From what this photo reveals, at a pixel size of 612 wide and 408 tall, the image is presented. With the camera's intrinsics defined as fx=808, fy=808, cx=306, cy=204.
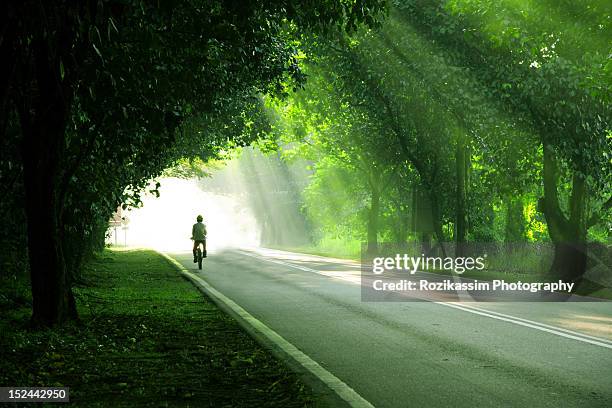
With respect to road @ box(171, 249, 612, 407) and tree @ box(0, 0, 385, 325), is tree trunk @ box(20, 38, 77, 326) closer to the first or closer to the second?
tree @ box(0, 0, 385, 325)

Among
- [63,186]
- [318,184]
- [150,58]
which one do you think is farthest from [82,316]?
[318,184]

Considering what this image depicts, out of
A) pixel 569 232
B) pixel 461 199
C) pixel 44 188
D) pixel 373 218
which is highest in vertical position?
pixel 461 199

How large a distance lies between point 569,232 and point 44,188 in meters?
15.6

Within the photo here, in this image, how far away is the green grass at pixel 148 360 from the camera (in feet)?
23.6

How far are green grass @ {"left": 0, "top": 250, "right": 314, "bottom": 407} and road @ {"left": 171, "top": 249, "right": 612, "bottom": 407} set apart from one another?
2.60 feet

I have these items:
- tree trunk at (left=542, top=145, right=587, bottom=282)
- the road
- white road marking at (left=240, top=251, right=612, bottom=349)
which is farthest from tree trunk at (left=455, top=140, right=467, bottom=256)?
white road marking at (left=240, top=251, right=612, bottom=349)

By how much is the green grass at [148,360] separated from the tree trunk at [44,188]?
51 centimetres

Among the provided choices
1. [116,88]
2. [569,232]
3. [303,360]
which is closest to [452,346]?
[303,360]

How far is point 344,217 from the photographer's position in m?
52.5

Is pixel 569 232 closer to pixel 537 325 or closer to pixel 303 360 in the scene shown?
pixel 537 325

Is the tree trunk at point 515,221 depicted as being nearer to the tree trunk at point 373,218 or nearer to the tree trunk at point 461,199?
the tree trunk at point 461,199

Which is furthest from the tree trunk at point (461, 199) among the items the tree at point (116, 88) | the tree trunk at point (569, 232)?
the tree at point (116, 88)

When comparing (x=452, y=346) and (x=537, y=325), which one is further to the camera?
(x=537, y=325)

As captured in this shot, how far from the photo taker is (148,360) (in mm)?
9094
